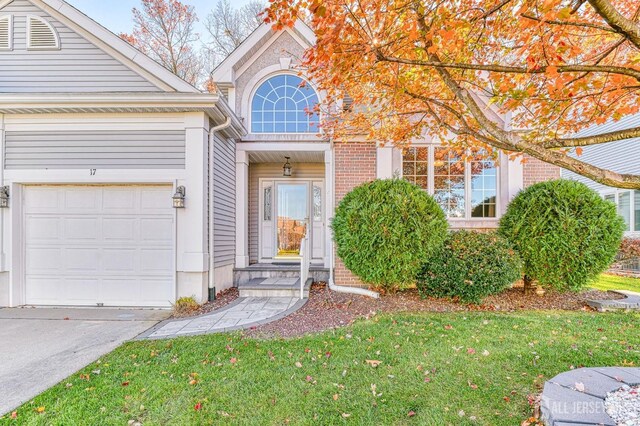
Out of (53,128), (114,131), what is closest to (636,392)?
(114,131)

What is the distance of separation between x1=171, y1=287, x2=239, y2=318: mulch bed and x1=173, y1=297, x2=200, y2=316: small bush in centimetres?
3

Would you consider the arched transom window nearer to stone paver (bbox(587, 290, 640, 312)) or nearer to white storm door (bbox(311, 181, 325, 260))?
white storm door (bbox(311, 181, 325, 260))

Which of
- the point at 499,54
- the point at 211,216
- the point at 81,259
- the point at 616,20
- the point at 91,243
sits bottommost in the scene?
the point at 81,259

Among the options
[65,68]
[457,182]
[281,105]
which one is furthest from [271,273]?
[65,68]

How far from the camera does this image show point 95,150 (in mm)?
5992

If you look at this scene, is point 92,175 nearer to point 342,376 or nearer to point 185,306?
point 185,306

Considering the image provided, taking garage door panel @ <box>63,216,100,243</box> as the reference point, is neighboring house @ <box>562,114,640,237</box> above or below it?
above

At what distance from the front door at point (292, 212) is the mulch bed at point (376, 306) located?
2206 millimetres

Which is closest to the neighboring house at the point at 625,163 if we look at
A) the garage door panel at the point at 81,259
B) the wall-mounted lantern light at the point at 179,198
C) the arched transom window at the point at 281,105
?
the arched transom window at the point at 281,105

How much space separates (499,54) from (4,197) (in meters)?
8.56

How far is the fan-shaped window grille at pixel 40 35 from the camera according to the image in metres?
6.11

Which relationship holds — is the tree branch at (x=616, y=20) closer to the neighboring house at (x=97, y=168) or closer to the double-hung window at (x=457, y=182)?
the neighboring house at (x=97, y=168)

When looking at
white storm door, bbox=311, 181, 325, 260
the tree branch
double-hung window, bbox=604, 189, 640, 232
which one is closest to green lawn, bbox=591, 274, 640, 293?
double-hung window, bbox=604, 189, 640, 232

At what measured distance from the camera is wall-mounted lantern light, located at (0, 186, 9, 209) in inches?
232
